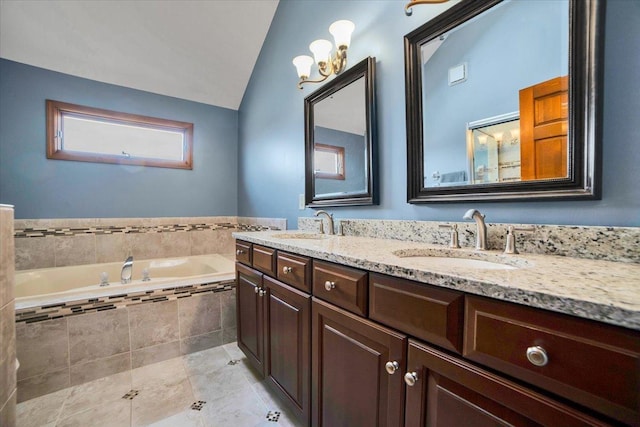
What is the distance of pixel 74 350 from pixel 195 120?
239 centimetres

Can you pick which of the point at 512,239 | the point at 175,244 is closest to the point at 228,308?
the point at 175,244

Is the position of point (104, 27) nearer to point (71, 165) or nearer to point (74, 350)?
point (71, 165)

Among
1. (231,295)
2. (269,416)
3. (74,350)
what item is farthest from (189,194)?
(269,416)

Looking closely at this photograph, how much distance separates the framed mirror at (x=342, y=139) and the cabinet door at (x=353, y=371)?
2.49 ft

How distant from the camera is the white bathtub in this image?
5.65 ft

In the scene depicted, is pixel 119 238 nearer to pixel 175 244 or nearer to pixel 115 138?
pixel 175 244

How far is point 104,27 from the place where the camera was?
2256 mm

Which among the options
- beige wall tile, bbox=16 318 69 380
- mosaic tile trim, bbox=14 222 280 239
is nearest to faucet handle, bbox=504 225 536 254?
mosaic tile trim, bbox=14 222 280 239

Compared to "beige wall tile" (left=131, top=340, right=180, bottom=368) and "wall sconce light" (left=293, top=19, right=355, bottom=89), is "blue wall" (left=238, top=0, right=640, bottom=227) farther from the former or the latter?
"beige wall tile" (left=131, top=340, right=180, bottom=368)

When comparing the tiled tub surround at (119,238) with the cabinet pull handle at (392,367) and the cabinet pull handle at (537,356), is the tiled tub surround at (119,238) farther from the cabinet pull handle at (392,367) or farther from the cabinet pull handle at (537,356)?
the cabinet pull handle at (537,356)

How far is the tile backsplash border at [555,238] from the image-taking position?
724 millimetres

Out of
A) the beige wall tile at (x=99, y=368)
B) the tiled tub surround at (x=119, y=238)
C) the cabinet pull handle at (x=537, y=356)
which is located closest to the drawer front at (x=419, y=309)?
the cabinet pull handle at (x=537, y=356)

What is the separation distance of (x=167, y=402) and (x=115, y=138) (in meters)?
2.47

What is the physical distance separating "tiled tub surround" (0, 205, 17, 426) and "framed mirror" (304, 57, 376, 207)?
1496 mm
